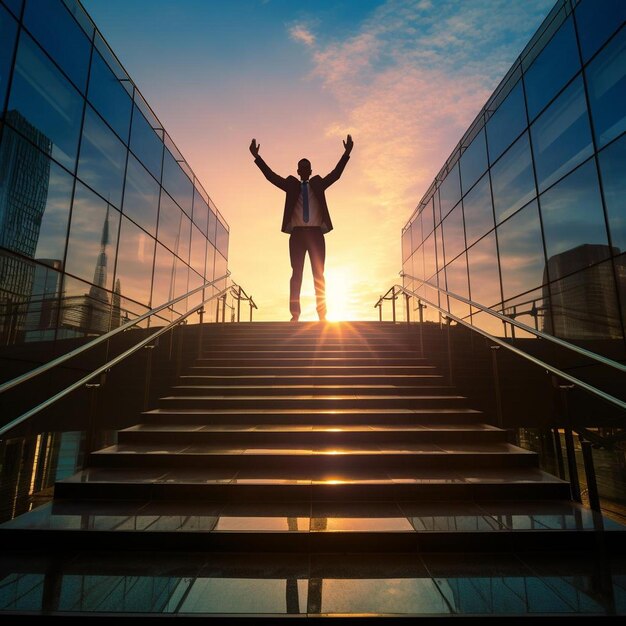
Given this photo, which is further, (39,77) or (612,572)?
(39,77)

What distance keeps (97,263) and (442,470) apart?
30.6 feet

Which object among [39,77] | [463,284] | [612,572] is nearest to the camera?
[612,572]

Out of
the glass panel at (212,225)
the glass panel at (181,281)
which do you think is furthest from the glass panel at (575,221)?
the glass panel at (212,225)

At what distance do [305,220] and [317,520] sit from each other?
20.2 feet

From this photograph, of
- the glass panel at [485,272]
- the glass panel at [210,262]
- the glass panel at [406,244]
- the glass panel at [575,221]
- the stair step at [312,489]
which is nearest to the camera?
the stair step at [312,489]

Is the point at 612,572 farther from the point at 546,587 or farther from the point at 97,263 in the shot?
the point at 97,263

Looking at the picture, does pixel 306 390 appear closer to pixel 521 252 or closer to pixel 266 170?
pixel 266 170

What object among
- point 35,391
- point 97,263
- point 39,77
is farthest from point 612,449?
point 39,77

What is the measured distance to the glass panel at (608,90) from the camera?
680cm

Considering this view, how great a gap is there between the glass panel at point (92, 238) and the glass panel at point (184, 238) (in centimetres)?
454

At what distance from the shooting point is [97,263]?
9812mm

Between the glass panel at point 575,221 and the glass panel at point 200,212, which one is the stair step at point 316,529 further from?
the glass panel at point 200,212

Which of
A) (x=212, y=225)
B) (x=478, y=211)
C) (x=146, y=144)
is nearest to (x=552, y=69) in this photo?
(x=478, y=211)

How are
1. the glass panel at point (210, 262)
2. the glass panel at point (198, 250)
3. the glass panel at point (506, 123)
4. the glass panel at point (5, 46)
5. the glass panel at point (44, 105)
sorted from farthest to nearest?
1. the glass panel at point (210, 262)
2. the glass panel at point (198, 250)
3. the glass panel at point (506, 123)
4. the glass panel at point (44, 105)
5. the glass panel at point (5, 46)
